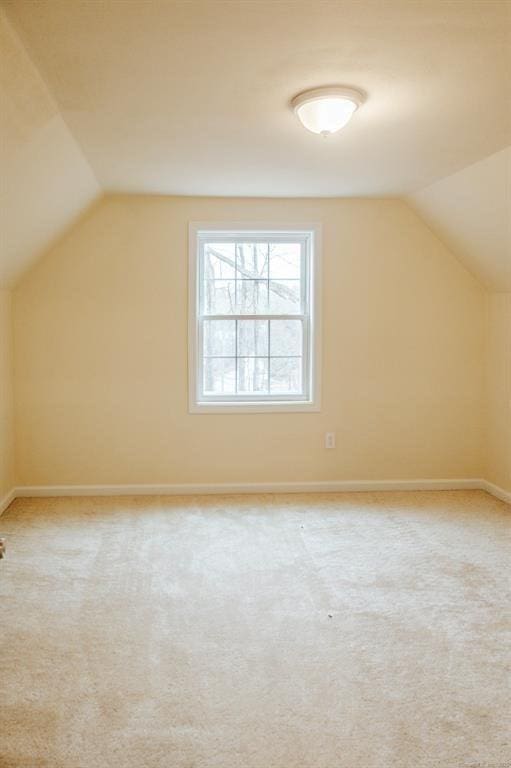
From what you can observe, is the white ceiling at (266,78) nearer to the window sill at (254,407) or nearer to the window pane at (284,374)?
the window pane at (284,374)

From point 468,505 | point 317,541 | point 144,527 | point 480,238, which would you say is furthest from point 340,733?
point 480,238

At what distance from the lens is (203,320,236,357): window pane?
15.5 ft

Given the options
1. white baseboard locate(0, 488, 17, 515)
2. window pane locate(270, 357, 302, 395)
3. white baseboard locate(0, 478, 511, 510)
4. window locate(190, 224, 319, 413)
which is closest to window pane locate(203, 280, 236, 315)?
window locate(190, 224, 319, 413)

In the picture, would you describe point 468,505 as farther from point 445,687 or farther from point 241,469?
point 445,687

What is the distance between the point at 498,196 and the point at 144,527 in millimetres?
2959

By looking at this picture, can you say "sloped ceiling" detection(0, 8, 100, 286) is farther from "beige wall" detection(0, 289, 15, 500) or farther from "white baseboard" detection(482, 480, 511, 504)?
"white baseboard" detection(482, 480, 511, 504)

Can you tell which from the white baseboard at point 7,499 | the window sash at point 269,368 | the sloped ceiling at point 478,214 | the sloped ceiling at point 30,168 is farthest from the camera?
the window sash at point 269,368

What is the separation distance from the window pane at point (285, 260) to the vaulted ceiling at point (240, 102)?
57cm

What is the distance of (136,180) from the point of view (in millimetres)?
4020

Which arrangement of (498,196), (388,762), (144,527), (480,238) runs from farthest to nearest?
(480,238) < (144,527) < (498,196) < (388,762)

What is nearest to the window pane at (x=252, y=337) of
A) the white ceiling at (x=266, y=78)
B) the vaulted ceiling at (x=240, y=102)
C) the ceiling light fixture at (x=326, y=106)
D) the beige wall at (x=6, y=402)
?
the vaulted ceiling at (x=240, y=102)

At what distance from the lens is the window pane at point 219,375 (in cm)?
477

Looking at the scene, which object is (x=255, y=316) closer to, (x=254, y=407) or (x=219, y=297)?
(x=219, y=297)

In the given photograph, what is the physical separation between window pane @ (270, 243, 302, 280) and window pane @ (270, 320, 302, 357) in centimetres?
36
